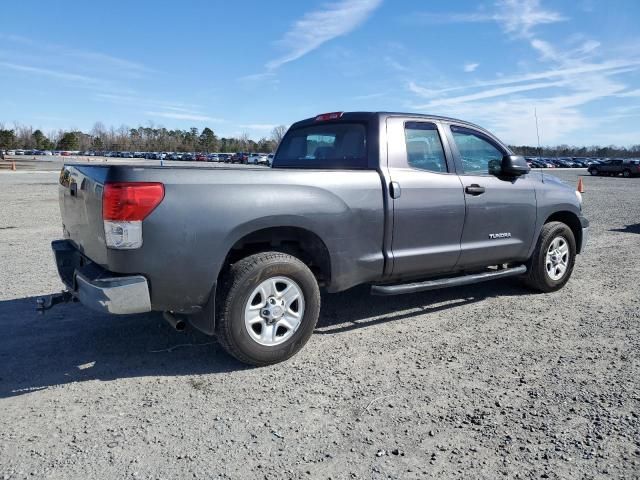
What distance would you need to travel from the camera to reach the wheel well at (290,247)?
3.92 meters

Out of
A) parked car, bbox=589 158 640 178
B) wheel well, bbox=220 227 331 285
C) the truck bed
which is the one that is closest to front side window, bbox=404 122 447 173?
the truck bed

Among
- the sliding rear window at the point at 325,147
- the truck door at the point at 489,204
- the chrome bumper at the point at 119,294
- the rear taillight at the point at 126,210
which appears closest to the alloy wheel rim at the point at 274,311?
the chrome bumper at the point at 119,294

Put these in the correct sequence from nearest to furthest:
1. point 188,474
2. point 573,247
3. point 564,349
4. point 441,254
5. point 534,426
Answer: point 188,474
point 534,426
point 564,349
point 441,254
point 573,247

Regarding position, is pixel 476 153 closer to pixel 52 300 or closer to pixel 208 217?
pixel 208 217

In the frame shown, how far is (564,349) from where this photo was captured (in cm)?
423

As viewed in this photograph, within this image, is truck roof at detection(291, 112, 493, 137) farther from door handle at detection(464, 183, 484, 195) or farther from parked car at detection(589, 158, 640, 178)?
parked car at detection(589, 158, 640, 178)

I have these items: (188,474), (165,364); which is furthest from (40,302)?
(188,474)

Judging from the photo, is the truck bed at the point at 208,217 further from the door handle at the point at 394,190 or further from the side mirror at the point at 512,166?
the side mirror at the point at 512,166

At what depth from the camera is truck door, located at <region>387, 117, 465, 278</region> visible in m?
4.47

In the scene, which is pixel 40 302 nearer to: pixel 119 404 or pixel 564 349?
pixel 119 404

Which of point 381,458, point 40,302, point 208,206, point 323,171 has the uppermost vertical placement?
point 323,171

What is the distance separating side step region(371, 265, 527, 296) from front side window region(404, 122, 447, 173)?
1.05m

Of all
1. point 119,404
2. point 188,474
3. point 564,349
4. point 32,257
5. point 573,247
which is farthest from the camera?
point 32,257

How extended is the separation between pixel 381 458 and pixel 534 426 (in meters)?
0.99
